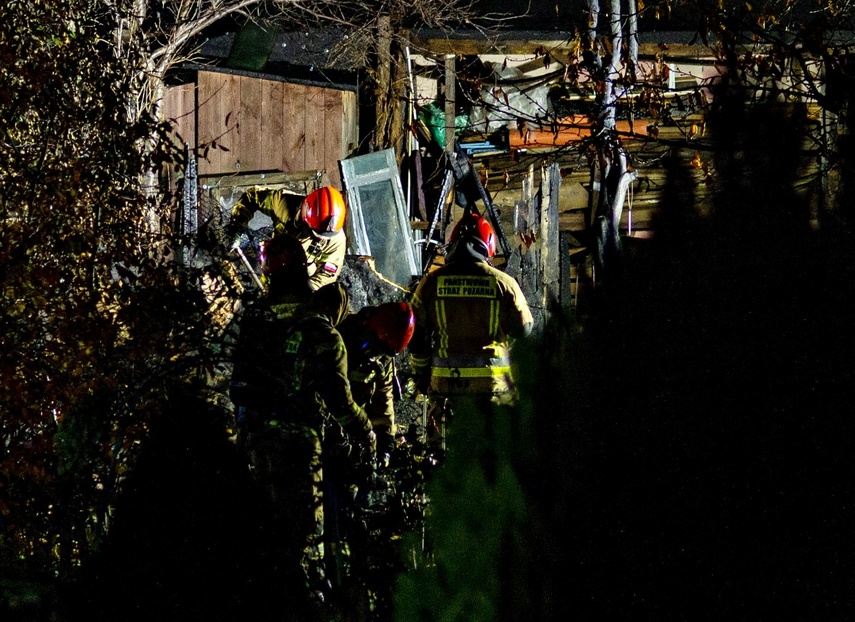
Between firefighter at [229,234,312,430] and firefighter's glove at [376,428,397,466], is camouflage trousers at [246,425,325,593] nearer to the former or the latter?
firefighter at [229,234,312,430]

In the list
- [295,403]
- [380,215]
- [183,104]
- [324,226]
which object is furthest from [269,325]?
[183,104]

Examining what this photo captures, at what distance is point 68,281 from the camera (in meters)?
7.89

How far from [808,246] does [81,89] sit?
5.91 metres

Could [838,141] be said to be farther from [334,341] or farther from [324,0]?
[324,0]

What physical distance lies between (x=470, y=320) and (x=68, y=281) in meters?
3.02

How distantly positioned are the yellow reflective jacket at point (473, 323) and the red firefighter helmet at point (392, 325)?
0.76 m

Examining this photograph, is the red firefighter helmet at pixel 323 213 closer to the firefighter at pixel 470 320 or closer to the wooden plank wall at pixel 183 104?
the firefighter at pixel 470 320

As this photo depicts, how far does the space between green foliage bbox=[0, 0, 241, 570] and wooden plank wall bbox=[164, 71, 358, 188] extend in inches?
259

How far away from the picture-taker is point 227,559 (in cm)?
649

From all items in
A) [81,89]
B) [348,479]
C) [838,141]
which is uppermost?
[81,89]

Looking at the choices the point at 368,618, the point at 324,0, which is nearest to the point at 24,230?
the point at 368,618

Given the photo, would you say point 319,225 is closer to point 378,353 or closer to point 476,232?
point 476,232

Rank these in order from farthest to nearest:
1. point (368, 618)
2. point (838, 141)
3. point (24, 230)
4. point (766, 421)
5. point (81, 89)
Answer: point (81, 89) < point (24, 230) < point (838, 141) < point (368, 618) < point (766, 421)

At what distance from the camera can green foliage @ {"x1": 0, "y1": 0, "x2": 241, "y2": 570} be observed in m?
7.10
